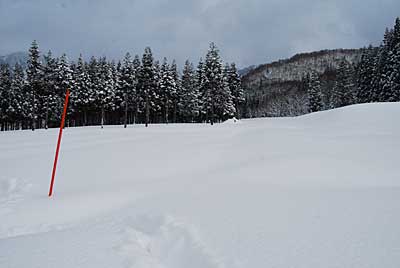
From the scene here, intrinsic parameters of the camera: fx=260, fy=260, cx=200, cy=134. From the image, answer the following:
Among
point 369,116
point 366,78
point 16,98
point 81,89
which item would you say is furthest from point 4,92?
point 366,78

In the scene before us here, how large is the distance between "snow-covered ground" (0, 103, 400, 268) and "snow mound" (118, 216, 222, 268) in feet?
0.06

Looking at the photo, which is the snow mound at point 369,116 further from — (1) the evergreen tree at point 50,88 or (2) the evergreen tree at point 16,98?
(2) the evergreen tree at point 16,98

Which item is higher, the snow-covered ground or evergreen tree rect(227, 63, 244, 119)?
evergreen tree rect(227, 63, 244, 119)

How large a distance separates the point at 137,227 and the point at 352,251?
140 inches

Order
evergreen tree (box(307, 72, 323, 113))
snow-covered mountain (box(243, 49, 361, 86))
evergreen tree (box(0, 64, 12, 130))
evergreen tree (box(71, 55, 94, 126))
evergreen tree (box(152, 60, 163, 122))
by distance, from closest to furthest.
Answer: evergreen tree (box(152, 60, 163, 122))
evergreen tree (box(71, 55, 94, 126))
evergreen tree (box(0, 64, 12, 130))
evergreen tree (box(307, 72, 323, 113))
snow-covered mountain (box(243, 49, 361, 86))

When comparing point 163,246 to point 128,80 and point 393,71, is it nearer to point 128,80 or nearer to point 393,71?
point 128,80

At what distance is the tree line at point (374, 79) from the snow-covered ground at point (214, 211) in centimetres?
3290

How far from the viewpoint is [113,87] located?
4544 cm

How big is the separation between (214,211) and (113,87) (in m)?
44.2

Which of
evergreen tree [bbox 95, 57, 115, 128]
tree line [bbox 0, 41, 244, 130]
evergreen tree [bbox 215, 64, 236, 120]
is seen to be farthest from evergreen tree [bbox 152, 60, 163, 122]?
evergreen tree [bbox 215, 64, 236, 120]

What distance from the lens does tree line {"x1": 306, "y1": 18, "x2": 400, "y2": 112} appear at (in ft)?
121

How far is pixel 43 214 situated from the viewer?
235 inches

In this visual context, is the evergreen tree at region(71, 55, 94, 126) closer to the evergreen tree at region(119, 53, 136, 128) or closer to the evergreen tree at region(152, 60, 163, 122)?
the evergreen tree at region(119, 53, 136, 128)

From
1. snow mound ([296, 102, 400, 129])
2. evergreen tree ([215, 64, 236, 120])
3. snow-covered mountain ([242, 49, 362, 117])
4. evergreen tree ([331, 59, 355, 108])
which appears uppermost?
snow-covered mountain ([242, 49, 362, 117])
